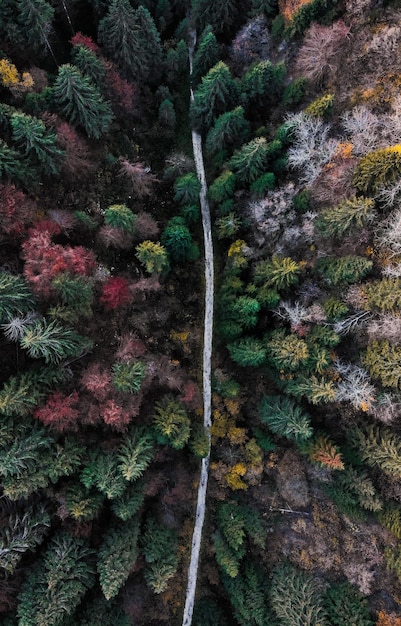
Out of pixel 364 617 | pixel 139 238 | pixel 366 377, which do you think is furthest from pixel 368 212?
pixel 364 617

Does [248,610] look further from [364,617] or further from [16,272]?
[16,272]

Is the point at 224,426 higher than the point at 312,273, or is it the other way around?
the point at 312,273

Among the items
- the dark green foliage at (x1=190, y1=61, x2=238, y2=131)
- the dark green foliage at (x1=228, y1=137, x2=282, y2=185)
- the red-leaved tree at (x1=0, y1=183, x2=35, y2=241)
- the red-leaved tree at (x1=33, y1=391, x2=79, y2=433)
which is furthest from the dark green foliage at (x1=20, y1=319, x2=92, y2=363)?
the dark green foliage at (x1=190, y1=61, x2=238, y2=131)

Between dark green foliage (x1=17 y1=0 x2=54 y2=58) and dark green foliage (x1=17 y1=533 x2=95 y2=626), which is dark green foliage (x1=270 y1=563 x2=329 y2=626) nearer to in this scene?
dark green foliage (x1=17 y1=533 x2=95 y2=626)

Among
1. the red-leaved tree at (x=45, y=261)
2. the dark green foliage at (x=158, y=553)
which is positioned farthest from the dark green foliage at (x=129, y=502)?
the red-leaved tree at (x=45, y=261)

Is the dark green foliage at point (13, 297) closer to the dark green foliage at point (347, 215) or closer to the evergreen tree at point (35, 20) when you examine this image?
the evergreen tree at point (35, 20)

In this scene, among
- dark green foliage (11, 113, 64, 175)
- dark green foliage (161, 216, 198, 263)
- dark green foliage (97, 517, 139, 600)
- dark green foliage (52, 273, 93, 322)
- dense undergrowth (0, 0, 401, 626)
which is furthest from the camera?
dark green foliage (161, 216, 198, 263)

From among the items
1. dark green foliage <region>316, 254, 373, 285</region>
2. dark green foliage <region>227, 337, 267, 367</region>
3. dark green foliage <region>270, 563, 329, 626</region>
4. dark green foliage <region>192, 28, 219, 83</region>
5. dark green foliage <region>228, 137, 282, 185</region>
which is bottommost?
dark green foliage <region>270, 563, 329, 626</region>
